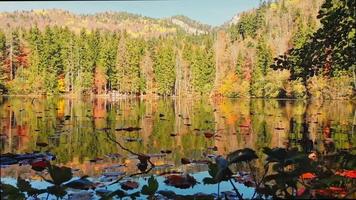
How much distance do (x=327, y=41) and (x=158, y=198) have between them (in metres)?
2.92

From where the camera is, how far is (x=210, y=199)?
10.9 ft

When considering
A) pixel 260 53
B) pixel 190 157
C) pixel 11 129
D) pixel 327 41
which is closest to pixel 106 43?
pixel 260 53

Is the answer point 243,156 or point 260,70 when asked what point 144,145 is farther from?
point 260,70

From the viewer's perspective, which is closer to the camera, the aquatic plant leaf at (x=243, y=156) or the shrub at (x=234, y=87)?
the aquatic plant leaf at (x=243, y=156)

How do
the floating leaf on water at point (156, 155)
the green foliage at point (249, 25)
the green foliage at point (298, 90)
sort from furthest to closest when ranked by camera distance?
the green foliage at point (249, 25) → the green foliage at point (298, 90) → the floating leaf on water at point (156, 155)

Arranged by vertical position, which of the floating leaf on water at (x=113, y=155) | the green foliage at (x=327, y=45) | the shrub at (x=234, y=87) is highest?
the shrub at (x=234, y=87)

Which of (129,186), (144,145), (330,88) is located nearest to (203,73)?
(330,88)

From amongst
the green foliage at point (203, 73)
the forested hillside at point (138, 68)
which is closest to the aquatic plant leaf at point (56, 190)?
the forested hillside at point (138, 68)

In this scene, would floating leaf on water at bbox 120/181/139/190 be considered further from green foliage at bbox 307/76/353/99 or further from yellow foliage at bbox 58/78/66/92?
yellow foliage at bbox 58/78/66/92

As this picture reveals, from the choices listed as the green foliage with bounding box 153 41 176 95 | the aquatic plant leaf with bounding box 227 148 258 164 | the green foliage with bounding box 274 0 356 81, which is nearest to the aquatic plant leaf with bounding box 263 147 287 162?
the aquatic plant leaf with bounding box 227 148 258 164

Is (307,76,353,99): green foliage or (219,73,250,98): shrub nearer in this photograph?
(307,76,353,99): green foliage

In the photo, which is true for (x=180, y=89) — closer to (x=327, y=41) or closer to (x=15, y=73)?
(x=15, y=73)

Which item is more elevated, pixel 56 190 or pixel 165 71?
pixel 165 71

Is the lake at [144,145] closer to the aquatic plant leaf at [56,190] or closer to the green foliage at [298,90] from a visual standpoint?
the aquatic plant leaf at [56,190]
